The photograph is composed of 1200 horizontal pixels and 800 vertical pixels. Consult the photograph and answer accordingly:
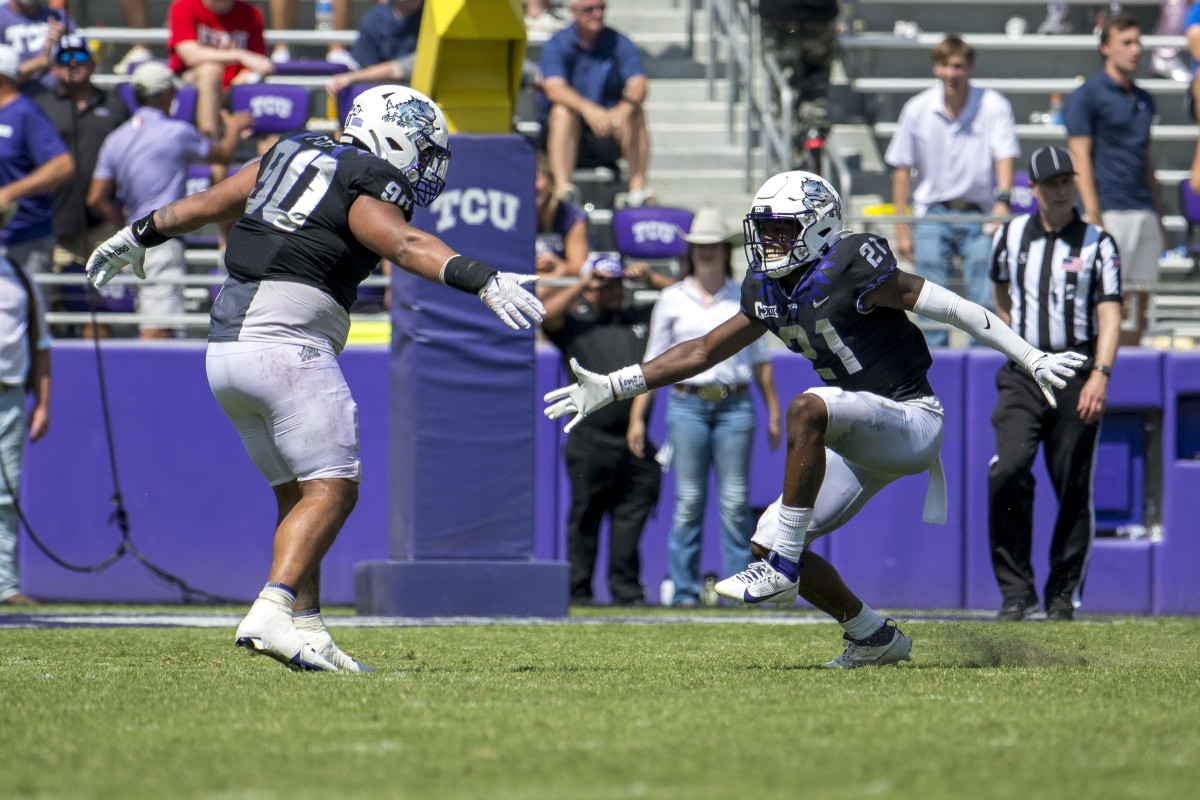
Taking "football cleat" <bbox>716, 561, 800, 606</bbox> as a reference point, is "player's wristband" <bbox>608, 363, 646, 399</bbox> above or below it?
above

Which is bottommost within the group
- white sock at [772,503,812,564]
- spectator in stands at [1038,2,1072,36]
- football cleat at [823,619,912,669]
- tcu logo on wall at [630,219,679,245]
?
football cleat at [823,619,912,669]

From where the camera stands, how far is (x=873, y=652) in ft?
17.3

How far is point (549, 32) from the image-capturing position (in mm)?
12945

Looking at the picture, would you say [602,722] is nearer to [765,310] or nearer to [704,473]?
[765,310]

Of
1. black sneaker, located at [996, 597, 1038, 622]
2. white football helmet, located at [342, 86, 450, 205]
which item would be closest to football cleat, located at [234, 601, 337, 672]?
white football helmet, located at [342, 86, 450, 205]

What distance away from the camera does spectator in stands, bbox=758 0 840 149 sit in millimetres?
11500

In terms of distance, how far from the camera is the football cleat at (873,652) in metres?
5.27

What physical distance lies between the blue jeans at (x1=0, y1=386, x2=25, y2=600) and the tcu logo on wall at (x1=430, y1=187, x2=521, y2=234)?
2.64 metres

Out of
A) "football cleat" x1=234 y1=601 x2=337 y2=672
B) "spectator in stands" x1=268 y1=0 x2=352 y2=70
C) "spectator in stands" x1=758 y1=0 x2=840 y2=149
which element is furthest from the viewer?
"spectator in stands" x1=268 y1=0 x2=352 y2=70

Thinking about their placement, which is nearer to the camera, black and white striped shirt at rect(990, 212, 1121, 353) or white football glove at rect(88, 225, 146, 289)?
white football glove at rect(88, 225, 146, 289)

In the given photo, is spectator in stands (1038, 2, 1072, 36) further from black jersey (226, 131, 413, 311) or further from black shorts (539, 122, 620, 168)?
black jersey (226, 131, 413, 311)

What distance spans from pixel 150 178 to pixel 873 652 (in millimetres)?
6459

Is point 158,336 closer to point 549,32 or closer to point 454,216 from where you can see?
point 454,216

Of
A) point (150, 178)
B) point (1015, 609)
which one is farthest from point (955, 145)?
point (150, 178)
